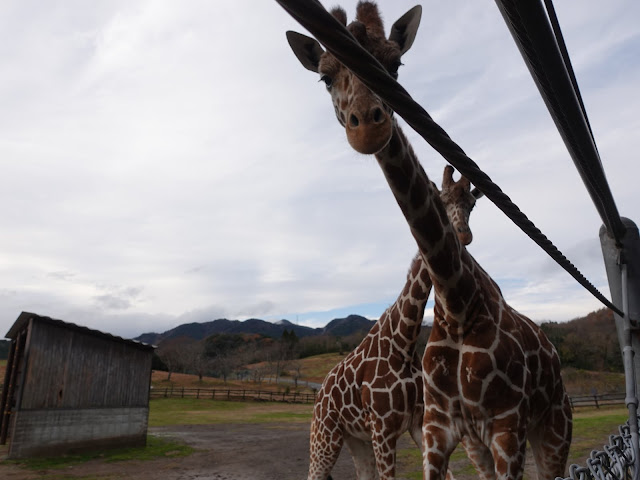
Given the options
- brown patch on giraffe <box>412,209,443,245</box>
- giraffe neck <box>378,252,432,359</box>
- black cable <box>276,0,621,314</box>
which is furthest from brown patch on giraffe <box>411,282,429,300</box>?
black cable <box>276,0,621,314</box>

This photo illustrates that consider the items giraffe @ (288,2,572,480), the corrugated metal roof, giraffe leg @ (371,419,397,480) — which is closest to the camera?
giraffe @ (288,2,572,480)

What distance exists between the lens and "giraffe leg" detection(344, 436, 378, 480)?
20.0 ft

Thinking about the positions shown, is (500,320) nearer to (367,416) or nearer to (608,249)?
(608,249)

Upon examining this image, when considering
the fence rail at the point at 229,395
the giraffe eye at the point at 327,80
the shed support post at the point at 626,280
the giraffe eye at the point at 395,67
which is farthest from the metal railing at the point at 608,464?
the fence rail at the point at 229,395

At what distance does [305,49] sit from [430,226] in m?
1.25

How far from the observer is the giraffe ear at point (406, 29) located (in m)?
2.43

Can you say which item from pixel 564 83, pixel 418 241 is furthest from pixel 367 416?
pixel 564 83

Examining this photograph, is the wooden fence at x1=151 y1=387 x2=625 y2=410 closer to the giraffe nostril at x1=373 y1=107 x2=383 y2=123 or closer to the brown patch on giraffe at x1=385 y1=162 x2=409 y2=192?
the brown patch on giraffe at x1=385 y1=162 x2=409 y2=192

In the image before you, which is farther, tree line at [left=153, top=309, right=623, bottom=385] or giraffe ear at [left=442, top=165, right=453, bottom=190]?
tree line at [left=153, top=309, right=623, bottom=385]

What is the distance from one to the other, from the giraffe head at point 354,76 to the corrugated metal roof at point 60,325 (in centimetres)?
1576

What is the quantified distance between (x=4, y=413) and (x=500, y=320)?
18682 mm

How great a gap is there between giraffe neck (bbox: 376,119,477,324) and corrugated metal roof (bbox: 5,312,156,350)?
15743 mm

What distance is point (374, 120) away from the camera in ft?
5.78

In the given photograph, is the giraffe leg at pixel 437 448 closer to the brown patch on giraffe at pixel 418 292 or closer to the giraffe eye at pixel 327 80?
the brown patch on giraffe at pixel 418 292
